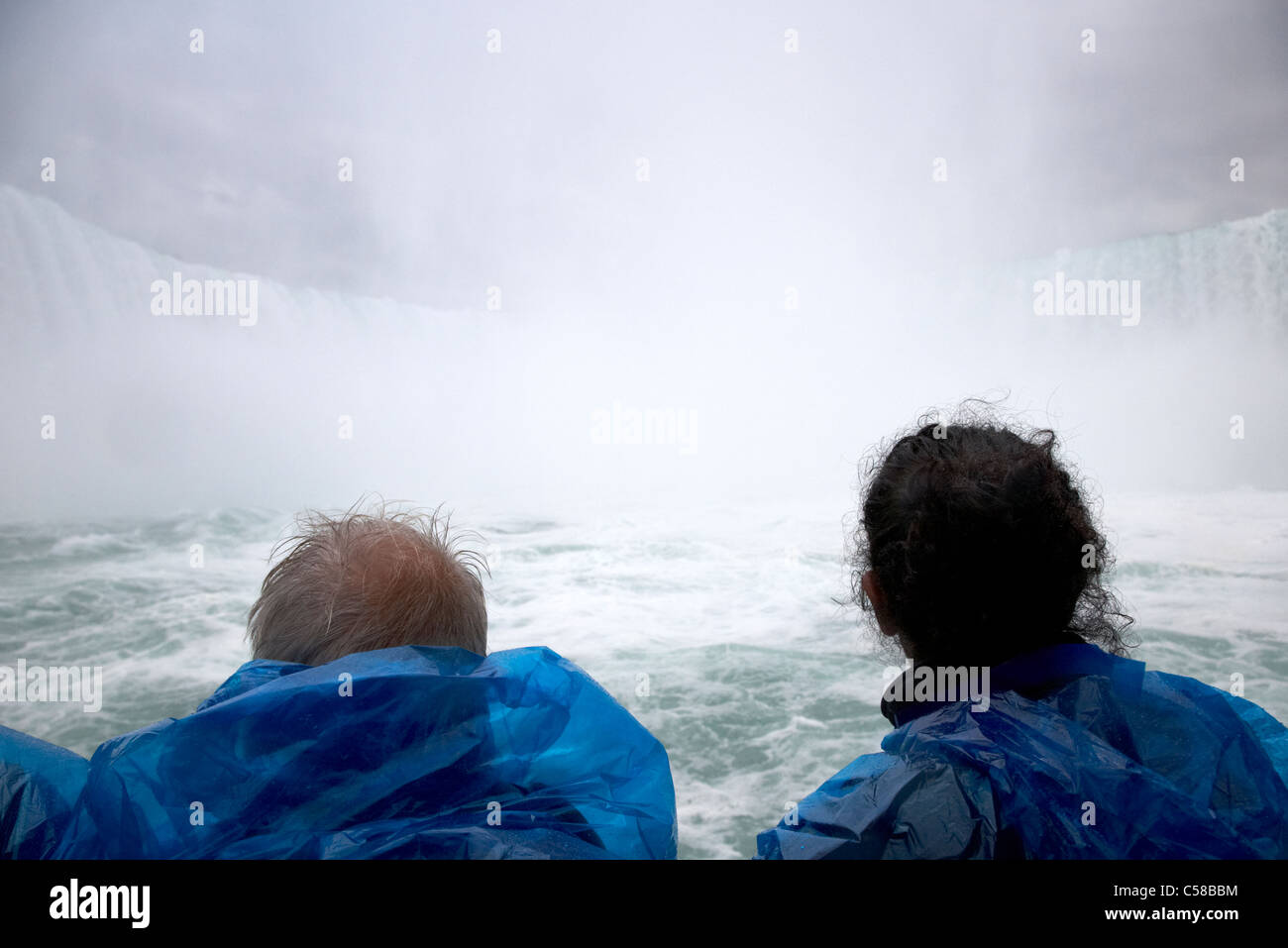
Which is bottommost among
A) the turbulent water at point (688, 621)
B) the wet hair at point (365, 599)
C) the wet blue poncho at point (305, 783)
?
the turbulent water at point (688, 621)

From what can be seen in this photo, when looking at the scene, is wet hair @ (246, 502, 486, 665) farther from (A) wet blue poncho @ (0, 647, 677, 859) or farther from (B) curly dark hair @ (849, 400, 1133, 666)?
(B) curly dark hair @ (849, 400, 1133, 666)

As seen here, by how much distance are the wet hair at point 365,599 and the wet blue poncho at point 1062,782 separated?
1.15ft

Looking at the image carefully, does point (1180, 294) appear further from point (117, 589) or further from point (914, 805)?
point (914, 805)

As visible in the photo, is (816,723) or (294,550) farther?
(816,723)

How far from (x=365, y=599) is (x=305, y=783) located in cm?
18

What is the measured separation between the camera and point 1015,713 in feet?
2.19

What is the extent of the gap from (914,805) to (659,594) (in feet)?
12.6

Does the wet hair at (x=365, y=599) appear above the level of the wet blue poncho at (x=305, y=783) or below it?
above

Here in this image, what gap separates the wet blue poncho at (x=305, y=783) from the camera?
67cm

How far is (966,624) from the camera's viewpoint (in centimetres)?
74

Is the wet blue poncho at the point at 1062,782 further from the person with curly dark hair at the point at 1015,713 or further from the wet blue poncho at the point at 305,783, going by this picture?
the wet blue poncho at the point at 305,783

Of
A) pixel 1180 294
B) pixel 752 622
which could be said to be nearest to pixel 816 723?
pixel 752 622

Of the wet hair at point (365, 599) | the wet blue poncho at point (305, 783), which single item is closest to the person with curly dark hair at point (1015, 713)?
the wet blue poncho at point (305, 783)

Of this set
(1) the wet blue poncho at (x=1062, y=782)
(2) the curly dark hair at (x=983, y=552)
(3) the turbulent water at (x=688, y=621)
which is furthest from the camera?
(3) the turbulent water at (x=688, y=621)
